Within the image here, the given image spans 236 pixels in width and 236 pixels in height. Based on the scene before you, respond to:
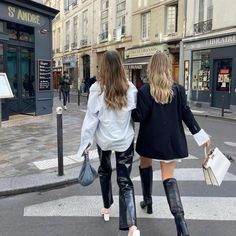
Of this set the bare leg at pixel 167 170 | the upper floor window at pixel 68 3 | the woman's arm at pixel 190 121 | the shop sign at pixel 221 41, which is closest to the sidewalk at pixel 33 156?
the bare leg at pixel 167 170

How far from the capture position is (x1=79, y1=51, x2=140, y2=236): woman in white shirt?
A: 3.49m

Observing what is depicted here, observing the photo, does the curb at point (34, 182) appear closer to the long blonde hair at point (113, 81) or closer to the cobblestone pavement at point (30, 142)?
the cobblestone pavement at point (30, 142)

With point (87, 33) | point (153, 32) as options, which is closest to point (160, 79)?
point (153, 32)

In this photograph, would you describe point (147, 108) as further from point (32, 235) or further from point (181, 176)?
point (181, 176)

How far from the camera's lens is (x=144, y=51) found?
81.1 ft

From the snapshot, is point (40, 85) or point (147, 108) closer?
point (147, 108)

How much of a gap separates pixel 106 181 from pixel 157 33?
803 inches

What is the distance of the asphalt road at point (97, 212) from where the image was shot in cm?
376

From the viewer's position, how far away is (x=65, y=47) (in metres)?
42.1

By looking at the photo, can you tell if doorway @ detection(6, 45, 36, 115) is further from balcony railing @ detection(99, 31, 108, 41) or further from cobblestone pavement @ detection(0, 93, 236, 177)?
balcony railing @ detection(99, 31, 108, 41)

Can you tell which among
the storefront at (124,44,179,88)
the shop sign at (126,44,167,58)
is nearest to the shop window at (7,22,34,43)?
the storefront at (124,44,179,88)

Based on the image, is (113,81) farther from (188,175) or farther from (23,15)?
(23,15)

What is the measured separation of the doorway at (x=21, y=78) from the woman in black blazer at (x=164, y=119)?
28.9ft

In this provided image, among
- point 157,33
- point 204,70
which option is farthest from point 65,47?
point 204,70
